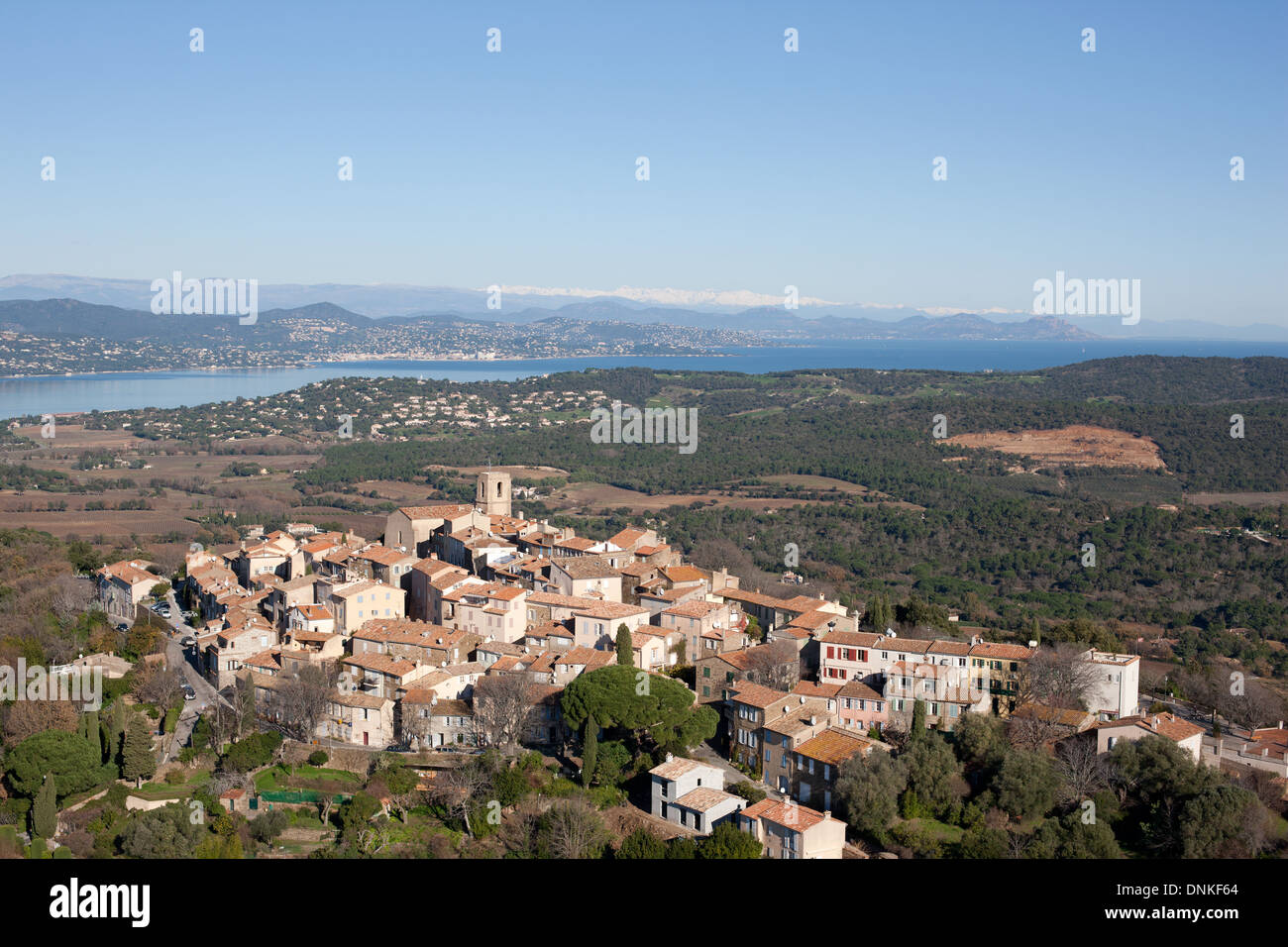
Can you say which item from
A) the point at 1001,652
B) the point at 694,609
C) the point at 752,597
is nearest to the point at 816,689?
the point at 1001,652

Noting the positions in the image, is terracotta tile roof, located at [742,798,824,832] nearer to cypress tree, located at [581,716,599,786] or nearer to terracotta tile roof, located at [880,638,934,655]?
cypress tree, located at [581,716,599,786]

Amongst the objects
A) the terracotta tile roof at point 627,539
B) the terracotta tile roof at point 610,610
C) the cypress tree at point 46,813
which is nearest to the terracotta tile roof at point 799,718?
the terracotta tile roof at point 610,610

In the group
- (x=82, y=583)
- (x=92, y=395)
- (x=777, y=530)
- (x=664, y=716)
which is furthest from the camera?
(x=92, y=395)

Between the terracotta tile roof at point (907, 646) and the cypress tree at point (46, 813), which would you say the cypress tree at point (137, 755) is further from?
the terracotta tile roof at point (907, 646)

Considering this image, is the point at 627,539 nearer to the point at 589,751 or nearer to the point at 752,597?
the point at 752,597

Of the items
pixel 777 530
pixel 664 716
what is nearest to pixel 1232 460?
pixel 777 530

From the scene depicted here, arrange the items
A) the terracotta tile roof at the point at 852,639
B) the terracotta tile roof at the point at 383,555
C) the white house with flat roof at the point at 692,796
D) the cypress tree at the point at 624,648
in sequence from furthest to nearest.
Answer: the terracotta tile roof at the point at 383,555 → the cypress tree at the point at 624,648 → the terracotta tile roof at the point at 852,639 → the white house with flat roof at the point at 692,796

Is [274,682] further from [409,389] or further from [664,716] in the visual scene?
[409,389]
